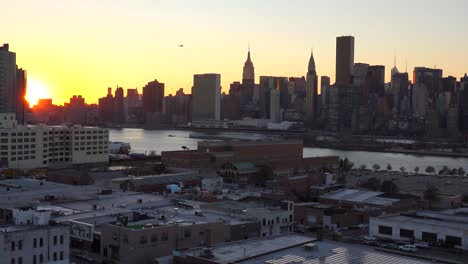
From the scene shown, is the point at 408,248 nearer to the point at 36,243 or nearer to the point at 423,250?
the point at 423,250

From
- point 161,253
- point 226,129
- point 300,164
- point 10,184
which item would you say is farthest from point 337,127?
point 161,253

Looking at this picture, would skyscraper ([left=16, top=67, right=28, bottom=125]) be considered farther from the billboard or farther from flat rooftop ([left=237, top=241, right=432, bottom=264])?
flat rooftop ([left=237, top=241, right=432, bottom=264])

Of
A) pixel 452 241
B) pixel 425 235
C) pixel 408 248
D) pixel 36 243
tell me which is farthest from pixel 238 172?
pixel 36 243

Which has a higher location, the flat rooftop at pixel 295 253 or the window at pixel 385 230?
the flat rooftop at pixel 295 253

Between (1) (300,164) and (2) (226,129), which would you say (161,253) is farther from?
(2) (226,129)

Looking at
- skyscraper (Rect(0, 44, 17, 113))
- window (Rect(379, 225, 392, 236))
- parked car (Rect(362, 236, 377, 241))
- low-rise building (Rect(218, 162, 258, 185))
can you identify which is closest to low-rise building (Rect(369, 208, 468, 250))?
window (Rect(379, 225, 392, 236))

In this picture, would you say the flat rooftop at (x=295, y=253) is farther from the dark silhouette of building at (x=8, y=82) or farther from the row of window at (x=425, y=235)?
the dark silhouette of building at (x=8, y=82)

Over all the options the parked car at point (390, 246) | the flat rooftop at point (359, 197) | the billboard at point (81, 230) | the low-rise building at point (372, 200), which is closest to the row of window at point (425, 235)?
the parked car at point (390, 246)

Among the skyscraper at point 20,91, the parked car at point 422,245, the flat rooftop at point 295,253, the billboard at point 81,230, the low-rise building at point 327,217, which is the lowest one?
the low-rise building at point 327,217
